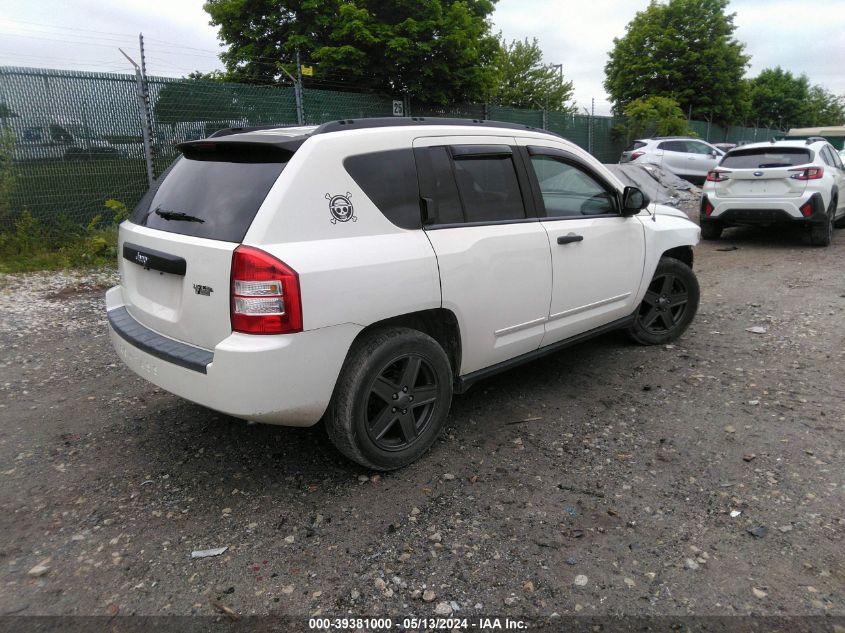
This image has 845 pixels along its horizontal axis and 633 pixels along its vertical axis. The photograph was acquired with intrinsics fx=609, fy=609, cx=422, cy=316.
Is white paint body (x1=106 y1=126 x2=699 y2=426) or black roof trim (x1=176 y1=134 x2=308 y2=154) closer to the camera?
white paint body (x1=106 y1=126 x2=699 y2=426)

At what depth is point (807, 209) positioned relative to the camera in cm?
917

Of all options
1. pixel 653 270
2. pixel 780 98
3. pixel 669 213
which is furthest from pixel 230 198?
pixel 780 98

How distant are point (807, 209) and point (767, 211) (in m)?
0.52

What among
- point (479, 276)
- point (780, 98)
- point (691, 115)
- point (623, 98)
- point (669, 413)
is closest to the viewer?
point (479, 276)

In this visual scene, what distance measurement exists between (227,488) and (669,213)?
13.3 ft

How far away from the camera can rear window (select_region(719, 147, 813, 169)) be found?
9.44 m

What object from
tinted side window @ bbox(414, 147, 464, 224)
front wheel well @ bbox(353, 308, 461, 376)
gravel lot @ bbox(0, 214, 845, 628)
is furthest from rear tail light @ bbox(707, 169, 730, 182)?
front wheel well @ bbox(353, 308, 461, 376)

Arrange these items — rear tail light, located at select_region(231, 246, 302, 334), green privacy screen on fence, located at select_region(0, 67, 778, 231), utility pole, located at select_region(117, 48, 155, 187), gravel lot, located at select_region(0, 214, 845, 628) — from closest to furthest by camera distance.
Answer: gravel lot, located at select_region(0, 214, 845, 628) → rear tail light, located at select_region(231, 246, 302, 334) → green privacy screen on fence, located at select_region(0, 67, 778, 231) → utility pole, located at select_region(117, 48, 155, 187)

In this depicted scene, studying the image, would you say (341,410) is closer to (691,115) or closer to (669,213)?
(669,213)

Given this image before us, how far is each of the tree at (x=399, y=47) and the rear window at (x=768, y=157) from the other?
885cm

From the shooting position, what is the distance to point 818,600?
229 cm

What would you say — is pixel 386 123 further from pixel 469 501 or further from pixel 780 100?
pixel 780 100

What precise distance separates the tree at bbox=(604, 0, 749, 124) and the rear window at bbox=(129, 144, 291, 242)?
3576 centimetres

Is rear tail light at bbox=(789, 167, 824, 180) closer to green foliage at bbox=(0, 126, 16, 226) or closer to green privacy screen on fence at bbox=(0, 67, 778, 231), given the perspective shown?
green privacy screen on fence at bbox=(0, 67, 778, 231)
